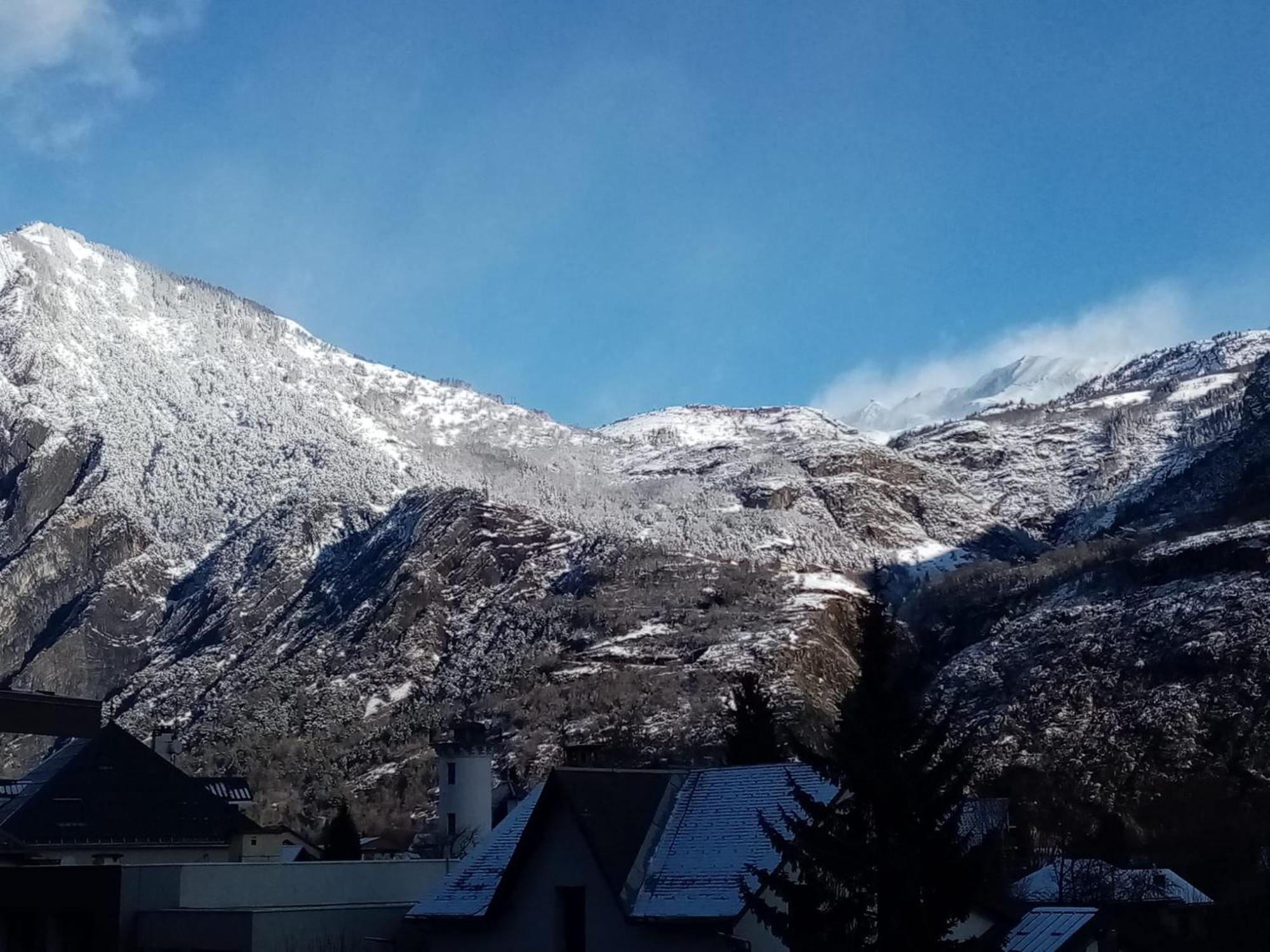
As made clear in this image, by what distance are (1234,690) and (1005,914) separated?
281ft

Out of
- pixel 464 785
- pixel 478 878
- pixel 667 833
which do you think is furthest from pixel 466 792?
pixel 667 833

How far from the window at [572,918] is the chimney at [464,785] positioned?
41049mm

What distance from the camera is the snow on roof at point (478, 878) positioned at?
3256 cm

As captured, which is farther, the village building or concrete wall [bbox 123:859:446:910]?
concrete wall [bbox 123:859:446:910]

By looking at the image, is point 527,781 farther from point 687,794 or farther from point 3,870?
point 687,794

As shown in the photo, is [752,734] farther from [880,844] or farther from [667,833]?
[880,844]

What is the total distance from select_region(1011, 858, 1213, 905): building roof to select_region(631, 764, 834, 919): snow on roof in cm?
2099

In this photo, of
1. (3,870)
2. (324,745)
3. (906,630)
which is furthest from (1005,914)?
(906,630)

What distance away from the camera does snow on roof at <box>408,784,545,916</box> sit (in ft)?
107

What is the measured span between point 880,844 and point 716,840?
6413 millimetres

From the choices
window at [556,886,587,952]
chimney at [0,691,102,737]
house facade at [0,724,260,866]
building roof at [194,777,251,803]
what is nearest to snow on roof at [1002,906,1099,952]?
window at [556,886,587,952]

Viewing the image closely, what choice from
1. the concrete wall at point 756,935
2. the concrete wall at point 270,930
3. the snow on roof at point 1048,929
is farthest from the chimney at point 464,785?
the concrete wall at point 756,935

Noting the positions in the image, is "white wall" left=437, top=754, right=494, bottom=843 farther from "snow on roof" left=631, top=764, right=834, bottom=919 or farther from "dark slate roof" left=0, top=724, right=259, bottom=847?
"snow on roof" left=631, top=764, right=834, bottom=919

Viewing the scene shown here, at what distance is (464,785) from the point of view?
237 ft
